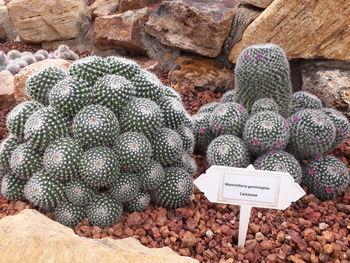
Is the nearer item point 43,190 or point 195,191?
point 43,190

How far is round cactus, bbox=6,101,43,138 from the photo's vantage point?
2713mm

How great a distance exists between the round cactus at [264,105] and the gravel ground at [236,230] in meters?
0.69

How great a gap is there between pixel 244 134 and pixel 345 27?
1.54 metres

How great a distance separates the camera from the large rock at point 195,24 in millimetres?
4523

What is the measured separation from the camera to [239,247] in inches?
99.1

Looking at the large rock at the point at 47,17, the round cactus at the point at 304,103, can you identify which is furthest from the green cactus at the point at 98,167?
the large rock at the point at 47,17

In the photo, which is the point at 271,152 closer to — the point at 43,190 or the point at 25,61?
the point at 43,190

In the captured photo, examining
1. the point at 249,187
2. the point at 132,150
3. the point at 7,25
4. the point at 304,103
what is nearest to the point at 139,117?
the point at 132,150

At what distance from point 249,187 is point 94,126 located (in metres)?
Result: 0.94

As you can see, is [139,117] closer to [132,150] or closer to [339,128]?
[132,150]

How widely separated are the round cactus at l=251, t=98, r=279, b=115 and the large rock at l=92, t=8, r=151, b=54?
259cm

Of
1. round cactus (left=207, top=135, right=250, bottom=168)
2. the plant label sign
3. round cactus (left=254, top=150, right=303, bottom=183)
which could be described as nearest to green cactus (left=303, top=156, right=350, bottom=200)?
round cactus (left=254, top=150, right=303, bottom=183)

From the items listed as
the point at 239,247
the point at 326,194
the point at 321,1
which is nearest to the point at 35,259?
the point at 239,247

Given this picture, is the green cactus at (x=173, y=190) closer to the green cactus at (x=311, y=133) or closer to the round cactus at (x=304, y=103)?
the green cactus at (x=311, y=133)
